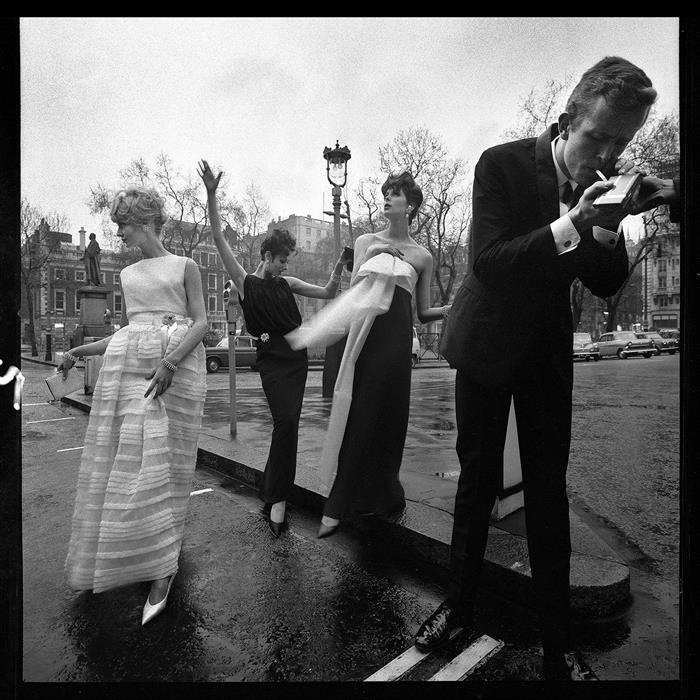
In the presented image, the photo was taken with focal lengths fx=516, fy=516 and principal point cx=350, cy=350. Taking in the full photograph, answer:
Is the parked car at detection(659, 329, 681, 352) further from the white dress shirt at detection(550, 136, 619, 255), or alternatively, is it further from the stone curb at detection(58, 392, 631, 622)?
the stone curb at detection(58, 392, 631, 622)

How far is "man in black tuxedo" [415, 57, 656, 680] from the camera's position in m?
1.59

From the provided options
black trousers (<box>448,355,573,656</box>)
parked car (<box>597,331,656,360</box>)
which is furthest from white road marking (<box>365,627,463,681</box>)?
parked car (<box>597,331,656,360</box>)

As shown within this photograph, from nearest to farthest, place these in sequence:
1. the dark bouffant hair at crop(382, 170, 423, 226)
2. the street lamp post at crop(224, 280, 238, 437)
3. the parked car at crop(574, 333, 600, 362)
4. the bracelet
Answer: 1. the bracelet
2. the dark bouffant hair at crop(382, 170, 423, 226)
3. the street lamp post at crop(224, 280, 238, 437)
4. the parked car at crop(574, 333, 600, 362)

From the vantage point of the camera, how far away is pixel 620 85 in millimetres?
1523

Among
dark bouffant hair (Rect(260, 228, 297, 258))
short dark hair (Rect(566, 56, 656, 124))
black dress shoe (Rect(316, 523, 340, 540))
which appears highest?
short dark hair (Rect(566, 56, 656, 124))

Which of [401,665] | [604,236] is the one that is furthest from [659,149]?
[401,665]

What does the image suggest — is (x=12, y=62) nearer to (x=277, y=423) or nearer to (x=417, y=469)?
(x=277, y=423)

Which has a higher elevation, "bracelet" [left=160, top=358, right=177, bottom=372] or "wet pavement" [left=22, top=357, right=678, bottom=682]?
"bracelet" [left=160, top=358, right=177, bottom=372]

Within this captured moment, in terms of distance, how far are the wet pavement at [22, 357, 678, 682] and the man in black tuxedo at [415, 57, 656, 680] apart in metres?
0.29

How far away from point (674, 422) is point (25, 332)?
296 inches

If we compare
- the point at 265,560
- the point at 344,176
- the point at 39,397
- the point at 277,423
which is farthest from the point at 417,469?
the point at 39,397

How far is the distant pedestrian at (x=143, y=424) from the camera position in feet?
7.06

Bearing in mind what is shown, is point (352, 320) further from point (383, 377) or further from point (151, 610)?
point (151, 610)
